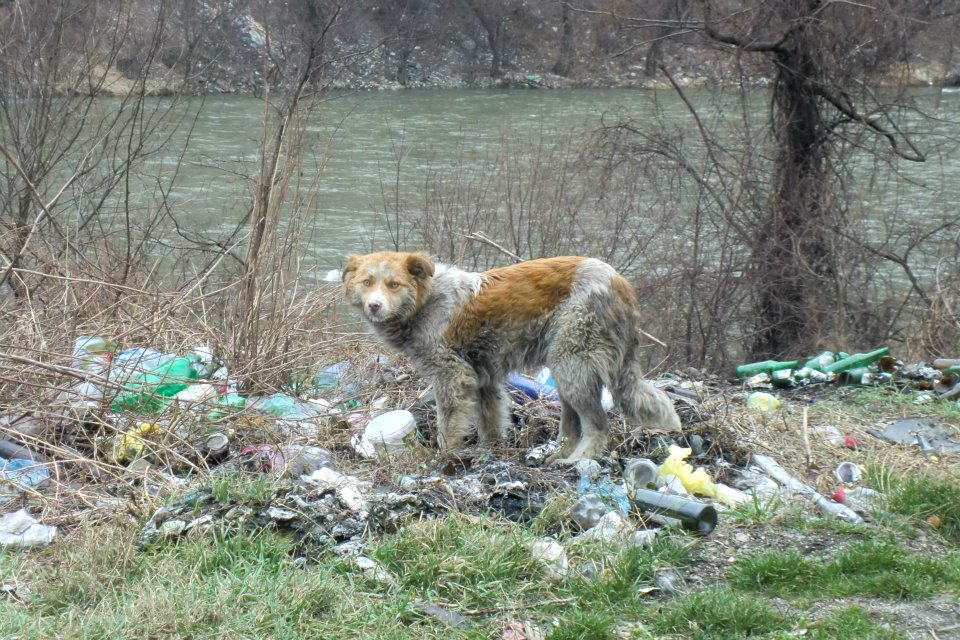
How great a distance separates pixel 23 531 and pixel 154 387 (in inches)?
67.5

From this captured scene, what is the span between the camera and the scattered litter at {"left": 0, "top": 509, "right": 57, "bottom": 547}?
5.23m

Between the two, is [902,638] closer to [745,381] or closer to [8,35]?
[745,381]

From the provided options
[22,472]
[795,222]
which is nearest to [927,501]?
[22,472]

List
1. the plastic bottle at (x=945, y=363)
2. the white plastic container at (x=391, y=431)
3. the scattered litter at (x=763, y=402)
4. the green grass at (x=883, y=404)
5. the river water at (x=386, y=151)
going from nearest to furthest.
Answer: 1. the white plastic container at (x=391, y=431)
2. the green grass at (x=883, y=404)
3. the scattered litter at (x=763, y=402)
4. the plastic bottle at (x=945, y=363)
5. the river water at (x=386, y=151)

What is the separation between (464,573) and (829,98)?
35.3 feet

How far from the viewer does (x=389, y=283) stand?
6977 millimetres

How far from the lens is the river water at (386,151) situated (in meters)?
15.7

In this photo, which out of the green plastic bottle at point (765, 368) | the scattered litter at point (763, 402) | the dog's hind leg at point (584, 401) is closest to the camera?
the dog's hind leg at point (584, 401)

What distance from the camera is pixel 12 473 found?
6074mm

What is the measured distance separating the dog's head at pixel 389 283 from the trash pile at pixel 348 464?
805 mm

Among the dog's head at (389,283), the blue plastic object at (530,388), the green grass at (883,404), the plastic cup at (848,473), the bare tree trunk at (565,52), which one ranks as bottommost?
the green grass at (883,404)

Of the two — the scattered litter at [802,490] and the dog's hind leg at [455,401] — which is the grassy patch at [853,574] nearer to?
the scattered litter at [802,490]

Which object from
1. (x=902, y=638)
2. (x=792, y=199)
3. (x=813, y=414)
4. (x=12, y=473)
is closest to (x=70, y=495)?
(x=12, y=473)

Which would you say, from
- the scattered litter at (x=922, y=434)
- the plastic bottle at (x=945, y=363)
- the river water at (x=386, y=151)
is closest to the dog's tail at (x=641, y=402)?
the scattered litter at (x=922, y=434)
